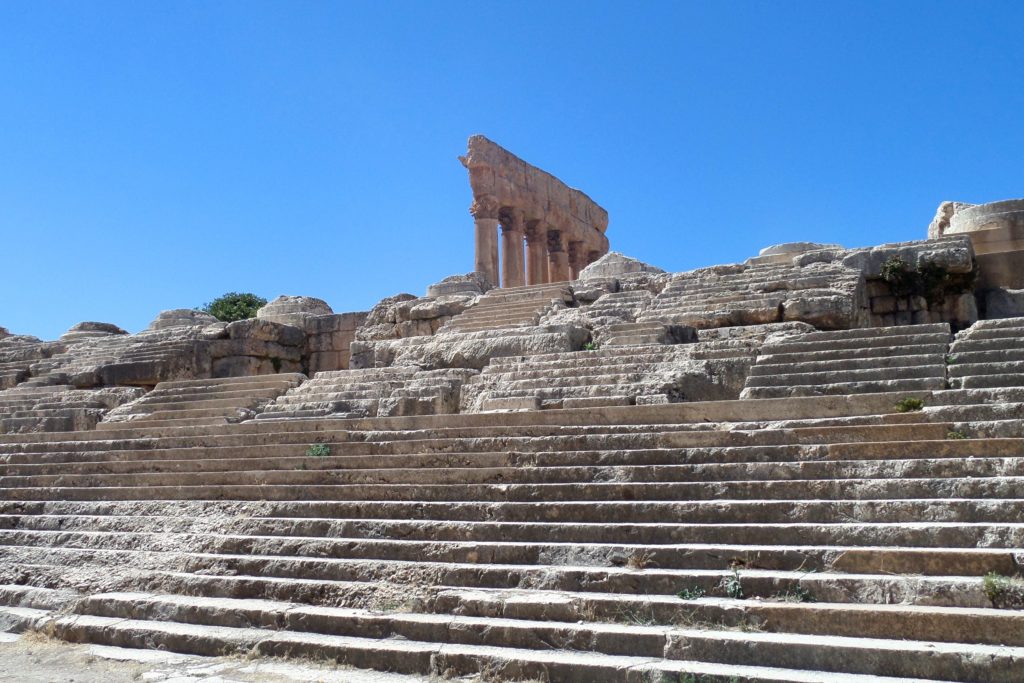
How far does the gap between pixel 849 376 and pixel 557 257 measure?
20412 mm

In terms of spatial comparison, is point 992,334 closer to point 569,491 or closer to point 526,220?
point 569,491

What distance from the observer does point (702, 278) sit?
42.6ft

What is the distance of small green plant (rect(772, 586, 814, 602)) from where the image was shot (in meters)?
4.88

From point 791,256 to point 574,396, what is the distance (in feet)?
17.7

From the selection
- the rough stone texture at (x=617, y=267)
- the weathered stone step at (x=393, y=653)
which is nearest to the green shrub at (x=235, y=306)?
the rough stone texture at (x=617, y=267)

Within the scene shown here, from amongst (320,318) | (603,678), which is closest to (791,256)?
(320,318)

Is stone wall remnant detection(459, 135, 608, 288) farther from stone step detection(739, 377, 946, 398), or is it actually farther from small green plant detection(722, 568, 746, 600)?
small green plant detection(722, 568, 746, 600)

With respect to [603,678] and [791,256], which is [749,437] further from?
[791,256]

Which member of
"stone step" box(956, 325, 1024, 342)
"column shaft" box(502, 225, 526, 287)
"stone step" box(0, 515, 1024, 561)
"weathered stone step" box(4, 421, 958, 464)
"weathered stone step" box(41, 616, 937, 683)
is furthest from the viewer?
"column shaft" box(502, 225, 526, 287)

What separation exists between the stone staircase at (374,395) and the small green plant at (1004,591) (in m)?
6.99

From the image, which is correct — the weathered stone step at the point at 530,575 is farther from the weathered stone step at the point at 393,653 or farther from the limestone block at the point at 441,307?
the limestone block at the point at 441,307

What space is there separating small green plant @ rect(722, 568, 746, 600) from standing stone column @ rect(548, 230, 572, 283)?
76.0ft

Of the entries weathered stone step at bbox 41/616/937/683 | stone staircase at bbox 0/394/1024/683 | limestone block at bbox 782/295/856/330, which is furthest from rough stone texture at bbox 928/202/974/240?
weathered stone step at bbox 41/616/937/683

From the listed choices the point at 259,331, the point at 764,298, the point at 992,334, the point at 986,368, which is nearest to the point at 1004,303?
the point at 764,298
